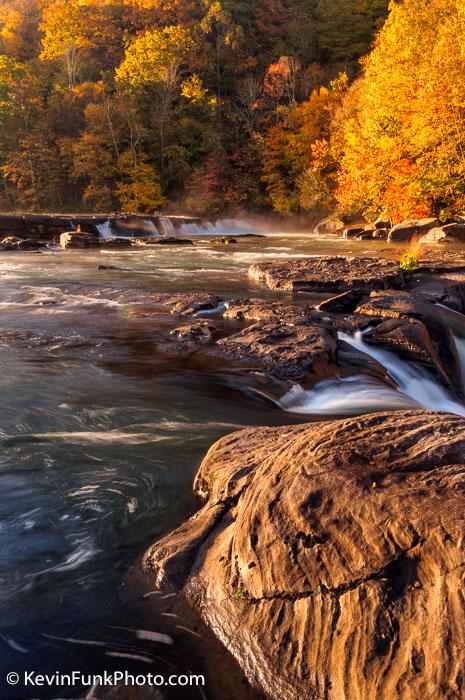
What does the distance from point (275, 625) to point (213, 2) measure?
2568 inches

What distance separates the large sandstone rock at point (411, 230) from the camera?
23344 mm

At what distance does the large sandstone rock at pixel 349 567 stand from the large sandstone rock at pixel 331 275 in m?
9.36

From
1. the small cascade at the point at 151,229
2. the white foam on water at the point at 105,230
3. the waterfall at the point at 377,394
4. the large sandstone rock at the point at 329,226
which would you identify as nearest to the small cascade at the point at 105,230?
the white foam on water at the point at 105,230

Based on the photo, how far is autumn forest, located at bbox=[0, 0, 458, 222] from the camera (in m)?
29.2

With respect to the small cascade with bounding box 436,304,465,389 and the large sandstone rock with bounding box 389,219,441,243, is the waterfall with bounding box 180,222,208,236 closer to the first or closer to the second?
the large sandstone rock with bounding box 389,219,441,243

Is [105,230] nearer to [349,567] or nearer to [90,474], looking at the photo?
[90,474]

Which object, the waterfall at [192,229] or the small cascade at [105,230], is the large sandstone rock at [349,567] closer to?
the small cascade at [105,230]

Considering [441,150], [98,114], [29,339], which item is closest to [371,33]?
[98,114]

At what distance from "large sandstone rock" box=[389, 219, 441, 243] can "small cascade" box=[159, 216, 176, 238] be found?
1561cm

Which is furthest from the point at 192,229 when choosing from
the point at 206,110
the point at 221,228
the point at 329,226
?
the point at 206,110

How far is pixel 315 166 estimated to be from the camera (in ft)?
123

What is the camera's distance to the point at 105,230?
102 ft

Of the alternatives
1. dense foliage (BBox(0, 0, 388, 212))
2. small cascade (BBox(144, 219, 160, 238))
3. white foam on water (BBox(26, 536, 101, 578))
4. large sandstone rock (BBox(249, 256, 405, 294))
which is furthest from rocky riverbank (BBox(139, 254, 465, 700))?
dense foliage (BBox(0, 0, 388, 212))

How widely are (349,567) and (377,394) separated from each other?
176 inches
